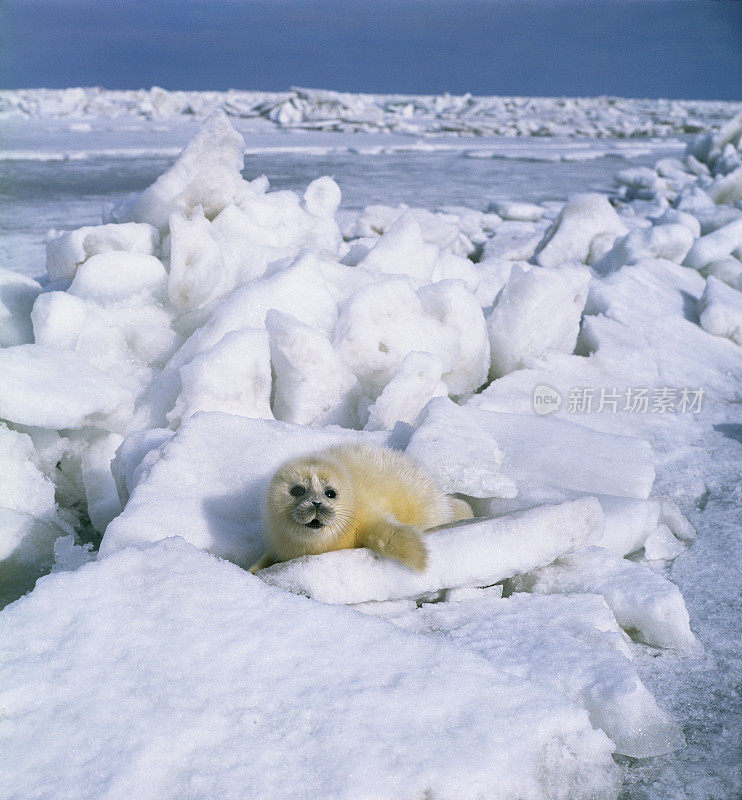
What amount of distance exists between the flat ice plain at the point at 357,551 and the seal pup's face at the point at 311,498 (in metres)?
0.10

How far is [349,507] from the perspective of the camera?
1.95 meters

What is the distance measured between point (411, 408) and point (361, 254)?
63.8 inches

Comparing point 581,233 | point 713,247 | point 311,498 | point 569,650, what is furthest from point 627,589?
point 581,233

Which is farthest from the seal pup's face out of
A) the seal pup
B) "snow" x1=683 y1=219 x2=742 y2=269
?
"snow" x1=683 y1=219 x2=742 y2=269

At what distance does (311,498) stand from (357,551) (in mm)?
198

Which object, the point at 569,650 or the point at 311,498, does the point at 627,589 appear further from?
the point at 311,498

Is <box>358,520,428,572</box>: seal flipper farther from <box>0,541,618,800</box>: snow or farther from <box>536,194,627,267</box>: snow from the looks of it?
<box>536,194,627,267</box>: snow

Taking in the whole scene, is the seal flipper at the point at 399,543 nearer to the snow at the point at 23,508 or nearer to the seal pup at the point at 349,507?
the seal pup at the point at 349,507

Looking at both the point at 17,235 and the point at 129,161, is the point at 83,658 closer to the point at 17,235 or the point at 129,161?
the point at 17,235

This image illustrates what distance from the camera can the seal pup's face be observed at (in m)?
1.86

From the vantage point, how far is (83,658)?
4.92ft

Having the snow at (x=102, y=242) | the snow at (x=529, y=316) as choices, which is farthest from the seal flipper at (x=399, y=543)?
the snow at (x=102, y=242)

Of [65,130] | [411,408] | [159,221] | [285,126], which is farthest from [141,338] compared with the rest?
[285,126]

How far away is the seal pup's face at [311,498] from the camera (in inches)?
73.3
